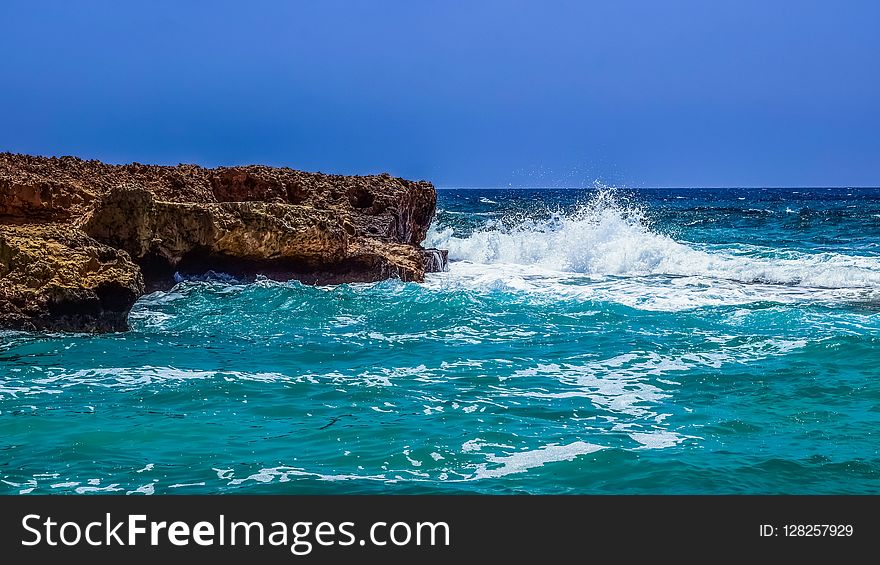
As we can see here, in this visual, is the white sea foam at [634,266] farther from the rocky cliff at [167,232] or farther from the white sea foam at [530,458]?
the white sea foam at [530,458]

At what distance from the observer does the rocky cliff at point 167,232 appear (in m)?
7.75

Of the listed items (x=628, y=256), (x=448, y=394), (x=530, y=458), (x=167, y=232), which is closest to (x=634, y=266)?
(x=628, y=256)

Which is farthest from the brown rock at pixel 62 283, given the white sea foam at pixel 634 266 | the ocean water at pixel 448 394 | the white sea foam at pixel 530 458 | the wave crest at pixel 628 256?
the wave crest at pixel 628 256

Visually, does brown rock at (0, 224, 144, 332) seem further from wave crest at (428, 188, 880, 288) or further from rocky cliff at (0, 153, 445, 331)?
wave crest at (428, 188, 880, 288)

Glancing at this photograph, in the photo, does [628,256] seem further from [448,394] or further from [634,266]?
[448,394]

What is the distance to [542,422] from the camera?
5375 mm

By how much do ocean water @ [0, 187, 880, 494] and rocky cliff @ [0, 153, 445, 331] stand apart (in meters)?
0.36

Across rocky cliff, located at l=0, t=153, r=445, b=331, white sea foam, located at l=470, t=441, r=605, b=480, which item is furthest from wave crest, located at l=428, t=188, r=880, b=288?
white sea foam, located at l=470, t=441, r=605, b=480

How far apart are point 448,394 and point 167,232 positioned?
5.39 m

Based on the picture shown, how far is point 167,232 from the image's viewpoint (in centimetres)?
1032

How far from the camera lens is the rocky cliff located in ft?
25.4
